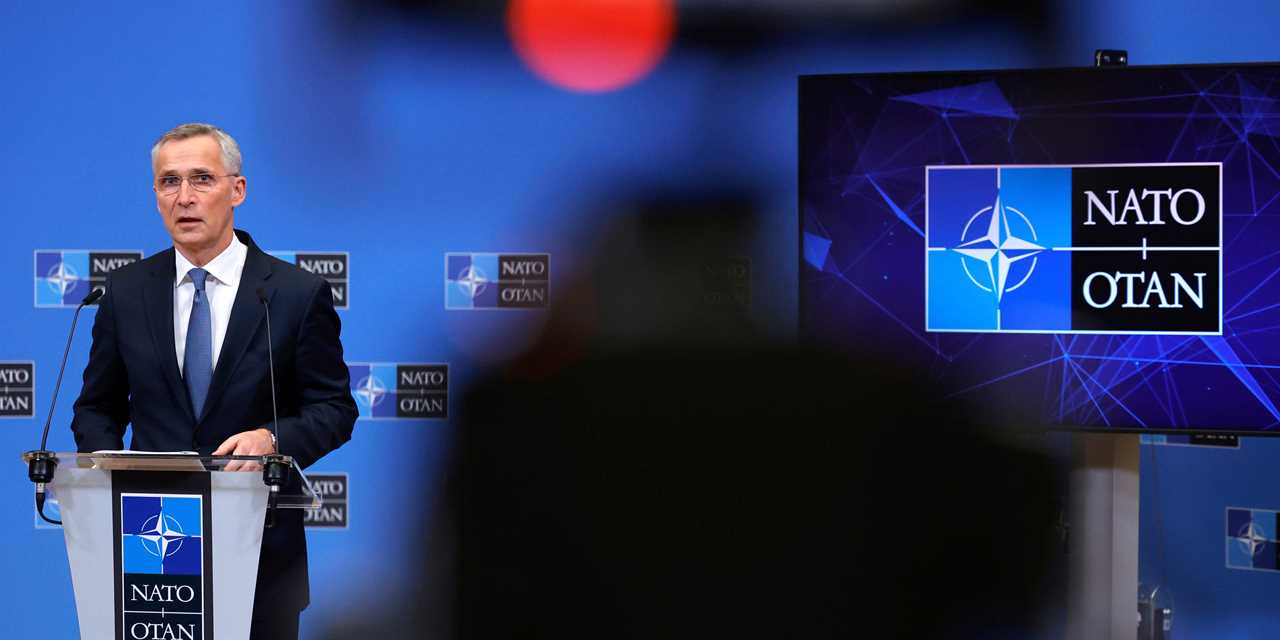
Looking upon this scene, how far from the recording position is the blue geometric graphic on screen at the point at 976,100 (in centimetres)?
300

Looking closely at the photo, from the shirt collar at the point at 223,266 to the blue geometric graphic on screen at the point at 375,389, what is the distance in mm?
1501

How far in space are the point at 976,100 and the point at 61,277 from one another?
3049 mm

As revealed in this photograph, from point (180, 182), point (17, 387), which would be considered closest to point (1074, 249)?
point (180, 182)

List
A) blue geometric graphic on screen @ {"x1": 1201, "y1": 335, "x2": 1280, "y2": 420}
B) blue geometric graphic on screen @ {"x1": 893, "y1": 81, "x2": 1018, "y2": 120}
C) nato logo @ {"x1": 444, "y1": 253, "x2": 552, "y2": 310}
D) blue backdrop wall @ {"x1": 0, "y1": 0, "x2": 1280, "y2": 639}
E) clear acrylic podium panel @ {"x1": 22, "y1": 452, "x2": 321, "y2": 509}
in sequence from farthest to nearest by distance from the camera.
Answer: nato logo @ {"x1": 444, "y1": 253, "x2": 552, "y2": 310} → blue backdrop wall @ {"x1": 0, "y1": 0, "x2": 1280, "y2": 639} → blue geometric graphic on screen @ {"x1": 893, "y1": 81, "x2": 1018, "y2": 120} → blue geometric graphic on screen @ {"x1": 1201, "y1": 335, "x2": 1280, "y2": 420} → clear acrylic podium panel @ {"x1": 22, "y1": 452, "x2": 321, "y2": 509}

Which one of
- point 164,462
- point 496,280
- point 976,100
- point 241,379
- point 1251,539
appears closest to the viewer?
point 164,462

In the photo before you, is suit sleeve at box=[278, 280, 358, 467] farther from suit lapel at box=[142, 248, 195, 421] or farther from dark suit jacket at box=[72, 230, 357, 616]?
suit lapel at box=[142, 248, 195, 421]

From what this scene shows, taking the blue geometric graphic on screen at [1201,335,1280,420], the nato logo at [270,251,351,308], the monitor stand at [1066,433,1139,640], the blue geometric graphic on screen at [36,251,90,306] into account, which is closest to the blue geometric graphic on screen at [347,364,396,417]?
the nato logo at [270,251,351,308]

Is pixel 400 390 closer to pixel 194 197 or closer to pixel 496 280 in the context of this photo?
pixel 496 280

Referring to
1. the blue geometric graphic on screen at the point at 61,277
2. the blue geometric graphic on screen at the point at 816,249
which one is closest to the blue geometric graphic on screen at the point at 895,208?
the blue geometric graphic on screen at the point at 816,249

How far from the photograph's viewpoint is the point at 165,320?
2.32 meters

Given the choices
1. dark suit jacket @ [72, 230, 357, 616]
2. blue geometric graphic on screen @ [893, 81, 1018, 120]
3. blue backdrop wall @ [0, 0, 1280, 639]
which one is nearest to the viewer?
dark suit jacket @ [72, 230, 357, 616]

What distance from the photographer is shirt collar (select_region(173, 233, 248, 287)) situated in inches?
93.0

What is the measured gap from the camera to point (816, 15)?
3.69 meters

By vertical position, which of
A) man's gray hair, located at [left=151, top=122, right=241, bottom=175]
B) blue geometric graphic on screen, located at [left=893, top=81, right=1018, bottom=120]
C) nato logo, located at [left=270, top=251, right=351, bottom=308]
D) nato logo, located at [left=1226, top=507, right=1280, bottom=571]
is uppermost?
blue geometric graphic on screen, located at [left=893, top=81, right=1018, bottom=120]
